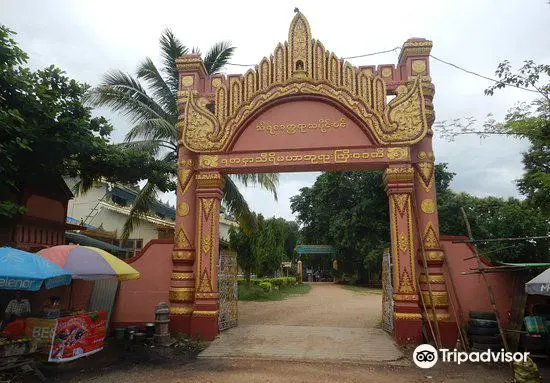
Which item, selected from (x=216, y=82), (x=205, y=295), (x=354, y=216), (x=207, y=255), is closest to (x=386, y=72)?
(x=216, y=82)

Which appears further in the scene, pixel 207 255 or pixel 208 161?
pixel 208 161

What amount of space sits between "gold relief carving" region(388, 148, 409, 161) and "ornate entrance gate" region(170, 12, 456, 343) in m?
0.02

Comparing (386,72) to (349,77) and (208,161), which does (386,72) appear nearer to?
(349,77)

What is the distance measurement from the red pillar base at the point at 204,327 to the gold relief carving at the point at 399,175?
499cm

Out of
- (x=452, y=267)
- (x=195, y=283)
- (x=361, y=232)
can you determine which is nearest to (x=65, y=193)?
(x=195, y=283)

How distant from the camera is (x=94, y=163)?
9.89 m

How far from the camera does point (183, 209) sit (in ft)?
31.1

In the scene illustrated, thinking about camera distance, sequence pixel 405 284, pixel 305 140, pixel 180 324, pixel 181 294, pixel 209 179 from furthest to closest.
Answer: pixel 209 179
pixel 305 140
pixel 181 294
pixel 180 324
pixel 405 284

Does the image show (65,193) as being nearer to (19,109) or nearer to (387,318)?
(19,109)

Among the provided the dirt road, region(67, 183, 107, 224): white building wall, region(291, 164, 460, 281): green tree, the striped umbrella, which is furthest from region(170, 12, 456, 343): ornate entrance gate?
region(291, 164, 460, 281): green tree

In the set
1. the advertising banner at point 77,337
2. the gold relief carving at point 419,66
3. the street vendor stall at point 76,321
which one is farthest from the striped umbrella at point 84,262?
the gold relief carving at point 419,66

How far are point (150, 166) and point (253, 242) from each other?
419 inches

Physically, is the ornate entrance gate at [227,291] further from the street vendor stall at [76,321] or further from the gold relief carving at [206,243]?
the street vendor stall at [76,321]

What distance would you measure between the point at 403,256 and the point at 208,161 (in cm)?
495
